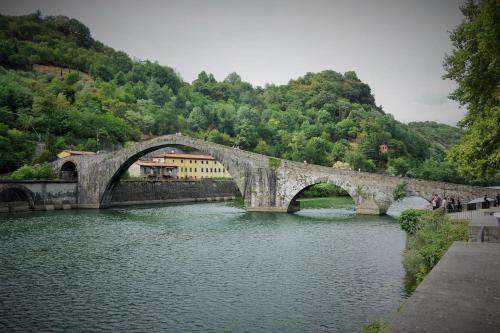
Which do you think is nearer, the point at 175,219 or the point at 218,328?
the point at 218,328

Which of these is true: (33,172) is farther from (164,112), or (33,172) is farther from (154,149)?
(164,112)

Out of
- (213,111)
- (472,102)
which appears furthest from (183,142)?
(213,111)

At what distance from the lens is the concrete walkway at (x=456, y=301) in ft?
15.6

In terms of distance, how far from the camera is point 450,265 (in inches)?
296

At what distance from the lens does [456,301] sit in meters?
5.51

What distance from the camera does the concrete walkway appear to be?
15.6ft

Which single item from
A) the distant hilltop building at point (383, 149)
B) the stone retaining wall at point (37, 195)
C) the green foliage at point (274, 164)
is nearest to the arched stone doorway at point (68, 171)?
the stone retaining wall at point (37, 195)

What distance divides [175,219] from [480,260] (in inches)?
1148

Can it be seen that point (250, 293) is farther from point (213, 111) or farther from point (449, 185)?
point (213, 111)

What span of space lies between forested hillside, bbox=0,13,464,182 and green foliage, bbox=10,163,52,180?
14.4ft

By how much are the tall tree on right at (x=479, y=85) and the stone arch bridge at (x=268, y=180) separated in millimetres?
15145

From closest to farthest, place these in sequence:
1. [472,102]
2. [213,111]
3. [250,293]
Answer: [250,293]
[472,102]
[213,111]

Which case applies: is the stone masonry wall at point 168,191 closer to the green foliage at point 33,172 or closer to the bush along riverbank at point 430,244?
the green foliage at point 33,172

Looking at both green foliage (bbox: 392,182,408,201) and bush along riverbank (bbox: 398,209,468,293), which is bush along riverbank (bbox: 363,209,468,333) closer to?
bush along riverbank (bbox: 398,209,468,293)
